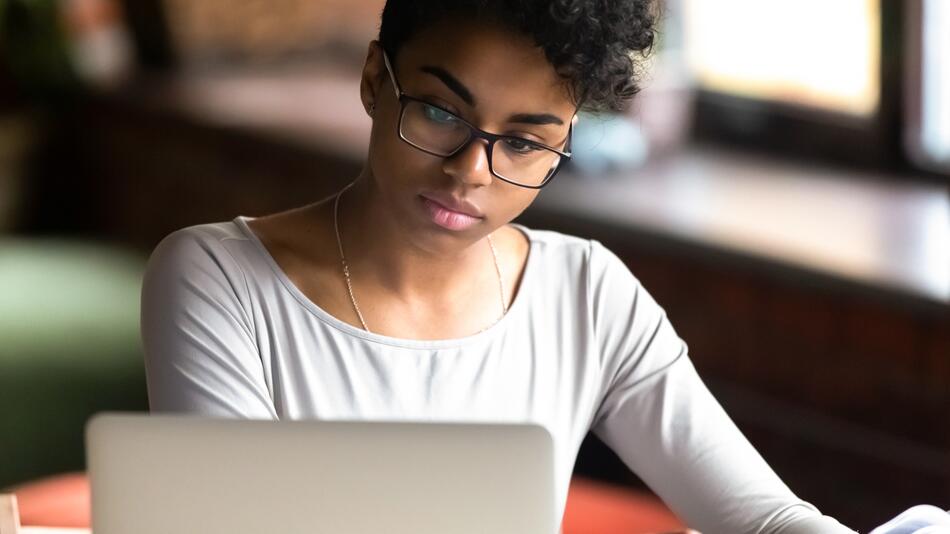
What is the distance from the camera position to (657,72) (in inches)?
136

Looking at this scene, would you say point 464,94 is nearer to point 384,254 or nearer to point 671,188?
point 384,254

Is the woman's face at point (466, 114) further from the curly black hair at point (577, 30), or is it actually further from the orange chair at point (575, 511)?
the orange chair at point (575, 511)

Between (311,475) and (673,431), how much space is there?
0.48m

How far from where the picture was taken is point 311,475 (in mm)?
1067

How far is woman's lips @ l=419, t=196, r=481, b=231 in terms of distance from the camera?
1.33 meters

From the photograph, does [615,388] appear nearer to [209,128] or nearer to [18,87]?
[209,128]

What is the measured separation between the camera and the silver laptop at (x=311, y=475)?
1.06 m

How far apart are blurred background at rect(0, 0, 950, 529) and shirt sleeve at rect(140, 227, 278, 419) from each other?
125 centimetres

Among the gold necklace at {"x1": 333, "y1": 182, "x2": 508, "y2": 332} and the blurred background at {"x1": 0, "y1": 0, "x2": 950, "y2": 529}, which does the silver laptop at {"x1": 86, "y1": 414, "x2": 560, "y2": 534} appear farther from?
the blurred background at {"x1": 0, "y1": 0, "x2": 950, "y2": 529}

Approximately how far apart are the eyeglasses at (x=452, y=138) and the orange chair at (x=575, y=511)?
2.61 ft

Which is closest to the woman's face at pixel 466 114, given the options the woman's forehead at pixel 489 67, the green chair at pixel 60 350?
the woman's forehead at pixel 489 67

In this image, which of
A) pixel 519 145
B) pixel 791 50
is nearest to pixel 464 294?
pixel 519 145

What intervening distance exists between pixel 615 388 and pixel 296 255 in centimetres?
35

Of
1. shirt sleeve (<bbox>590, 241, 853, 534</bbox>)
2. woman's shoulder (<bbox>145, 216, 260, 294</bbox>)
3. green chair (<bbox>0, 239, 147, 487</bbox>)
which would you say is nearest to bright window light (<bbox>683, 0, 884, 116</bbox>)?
green chair (<bbox>0, 239, 147, 487</bbox>)
